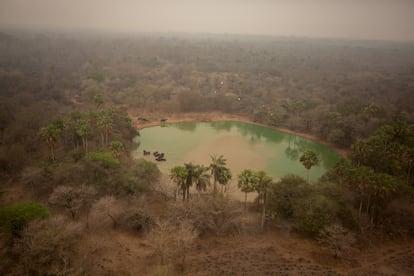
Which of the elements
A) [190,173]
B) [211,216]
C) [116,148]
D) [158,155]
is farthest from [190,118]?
[211,216]

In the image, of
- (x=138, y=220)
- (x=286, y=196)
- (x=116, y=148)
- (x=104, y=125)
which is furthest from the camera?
(x=104, y=125)

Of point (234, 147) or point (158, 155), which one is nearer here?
point (158, 155)

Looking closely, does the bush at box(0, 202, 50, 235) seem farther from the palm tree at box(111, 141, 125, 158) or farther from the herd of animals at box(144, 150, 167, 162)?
the herd of animals at box(144, 150, 167, 162)

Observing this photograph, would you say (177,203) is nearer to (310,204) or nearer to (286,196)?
(286,196)

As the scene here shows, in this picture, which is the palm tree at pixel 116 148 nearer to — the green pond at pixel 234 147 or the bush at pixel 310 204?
the green pond at pixel 234 147

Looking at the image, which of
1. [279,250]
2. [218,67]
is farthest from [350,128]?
[218,67]

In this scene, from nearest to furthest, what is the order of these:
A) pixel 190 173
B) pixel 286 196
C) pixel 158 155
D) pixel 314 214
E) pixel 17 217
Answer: pixel 17 217
pixel 314 214
pixel 190 173
pixel 286 196
pixel 158 155

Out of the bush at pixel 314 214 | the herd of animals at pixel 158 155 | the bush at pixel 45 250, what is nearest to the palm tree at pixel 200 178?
the bush at pixel 314 214

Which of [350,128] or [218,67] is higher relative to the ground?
[218,67]

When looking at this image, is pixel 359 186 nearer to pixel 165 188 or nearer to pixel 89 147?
pixel 165 188
